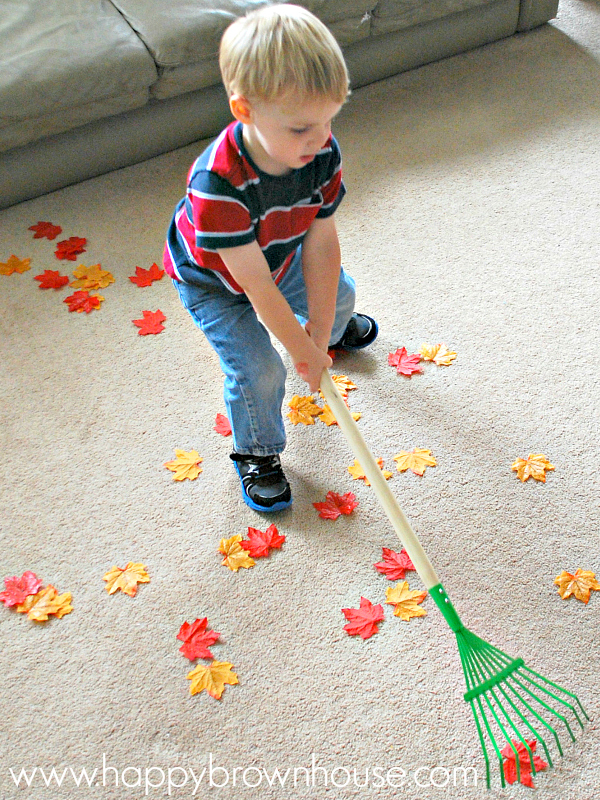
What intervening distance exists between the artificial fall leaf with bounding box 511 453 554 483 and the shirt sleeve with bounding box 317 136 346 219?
60 cm

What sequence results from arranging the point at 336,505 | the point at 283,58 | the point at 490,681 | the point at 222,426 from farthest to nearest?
the point at 222,426 → the point at 336,505 → the point at 490,681 → the point at 283,58

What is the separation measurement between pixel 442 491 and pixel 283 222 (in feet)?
1.93

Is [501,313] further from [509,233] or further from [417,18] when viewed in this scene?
[417,18]

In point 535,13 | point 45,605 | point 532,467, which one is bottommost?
point 45,605

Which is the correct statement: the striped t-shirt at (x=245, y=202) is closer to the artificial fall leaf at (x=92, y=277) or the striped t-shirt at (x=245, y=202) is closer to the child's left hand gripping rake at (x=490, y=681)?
the child's left hand gripping rake at (x=490, y=681)

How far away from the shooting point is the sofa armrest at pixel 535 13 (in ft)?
8.13

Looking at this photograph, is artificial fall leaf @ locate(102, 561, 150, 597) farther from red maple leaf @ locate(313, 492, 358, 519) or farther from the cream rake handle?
the cream rake handle

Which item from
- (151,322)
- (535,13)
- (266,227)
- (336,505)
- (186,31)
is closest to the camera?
(266,227)

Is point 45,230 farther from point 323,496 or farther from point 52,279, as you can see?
point 323,496

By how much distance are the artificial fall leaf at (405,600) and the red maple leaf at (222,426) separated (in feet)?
1.57

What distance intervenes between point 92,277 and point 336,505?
930 millimetres

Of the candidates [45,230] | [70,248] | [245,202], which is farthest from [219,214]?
[45,230]

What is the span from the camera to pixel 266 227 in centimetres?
115

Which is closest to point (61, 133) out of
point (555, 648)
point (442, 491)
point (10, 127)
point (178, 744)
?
point (10, 127)
